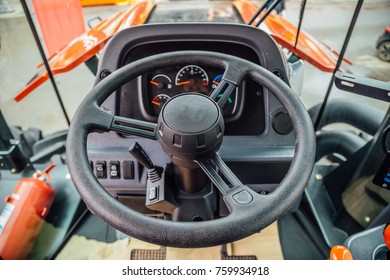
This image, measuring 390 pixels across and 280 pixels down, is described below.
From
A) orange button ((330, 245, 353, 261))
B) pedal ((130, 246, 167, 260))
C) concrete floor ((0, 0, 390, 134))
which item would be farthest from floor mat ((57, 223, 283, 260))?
concrete floor ((0, 0, 390, 134))

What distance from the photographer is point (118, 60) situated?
3.27 ft

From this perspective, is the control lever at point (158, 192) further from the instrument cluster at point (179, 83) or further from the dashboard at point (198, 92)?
the instrument cluster at point (179, 83)

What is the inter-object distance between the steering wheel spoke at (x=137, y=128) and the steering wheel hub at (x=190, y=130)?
1.8 inches

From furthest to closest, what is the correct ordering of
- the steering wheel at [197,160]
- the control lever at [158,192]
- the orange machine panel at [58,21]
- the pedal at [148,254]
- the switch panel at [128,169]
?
the pedal at [148,254] < the orange machine panel at [58,21] < the switch panel at [128,169] < the control lever at [158,192] < the steering wheel at [197,160]

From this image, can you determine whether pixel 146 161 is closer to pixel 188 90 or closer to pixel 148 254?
pixel 188 90

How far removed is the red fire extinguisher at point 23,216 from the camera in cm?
122

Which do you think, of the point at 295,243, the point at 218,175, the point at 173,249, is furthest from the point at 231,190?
the point at 295,243

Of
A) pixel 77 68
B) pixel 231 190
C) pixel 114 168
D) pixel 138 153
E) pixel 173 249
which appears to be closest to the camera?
pixel 231 190

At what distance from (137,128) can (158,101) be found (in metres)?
0.38

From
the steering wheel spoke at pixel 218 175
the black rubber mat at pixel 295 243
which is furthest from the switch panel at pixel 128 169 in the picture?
the black rubber mat at pixel 295 243

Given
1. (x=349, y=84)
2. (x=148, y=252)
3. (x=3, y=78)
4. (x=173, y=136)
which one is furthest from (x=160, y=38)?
(x=148, y=252)

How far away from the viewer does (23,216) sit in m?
1.29
